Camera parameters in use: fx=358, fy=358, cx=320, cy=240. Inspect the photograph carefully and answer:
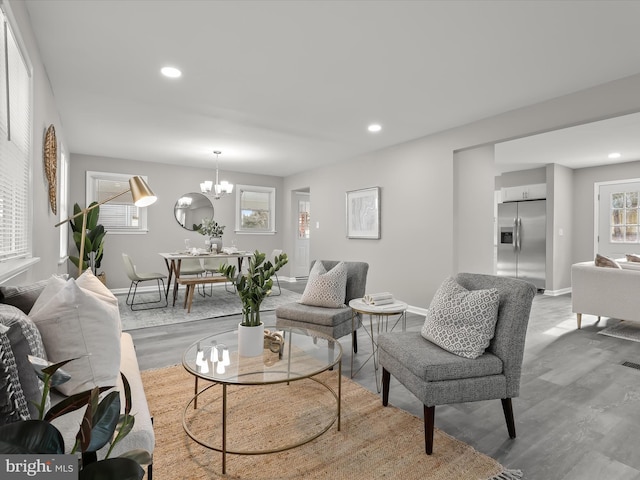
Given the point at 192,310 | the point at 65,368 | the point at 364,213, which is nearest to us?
the point at 65,368

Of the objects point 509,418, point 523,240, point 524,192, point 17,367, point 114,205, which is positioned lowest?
point 509,418

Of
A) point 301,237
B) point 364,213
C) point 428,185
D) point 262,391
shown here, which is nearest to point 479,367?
point 262,391

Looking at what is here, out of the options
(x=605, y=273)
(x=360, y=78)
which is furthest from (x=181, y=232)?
(x=605, y=273)

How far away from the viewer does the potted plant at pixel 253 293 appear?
198cm

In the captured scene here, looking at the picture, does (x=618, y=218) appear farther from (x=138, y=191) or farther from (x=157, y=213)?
(x=157, y=213)

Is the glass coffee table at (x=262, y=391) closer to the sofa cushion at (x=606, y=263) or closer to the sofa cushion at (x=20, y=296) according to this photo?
the sofa cushion at (x=20, y=296)

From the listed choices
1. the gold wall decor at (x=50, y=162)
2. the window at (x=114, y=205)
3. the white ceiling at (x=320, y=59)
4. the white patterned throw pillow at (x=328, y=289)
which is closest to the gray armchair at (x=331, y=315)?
the white patterned throw pillow at (x=328, y=289)

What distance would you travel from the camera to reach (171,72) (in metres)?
2.95

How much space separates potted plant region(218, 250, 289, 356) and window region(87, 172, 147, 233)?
5.10 m

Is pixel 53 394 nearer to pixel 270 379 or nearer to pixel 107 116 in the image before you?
pixel 270 379

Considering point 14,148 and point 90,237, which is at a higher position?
point 14,148

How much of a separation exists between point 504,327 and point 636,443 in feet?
3.02

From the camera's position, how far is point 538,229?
261 inches

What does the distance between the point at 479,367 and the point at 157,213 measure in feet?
20.5
